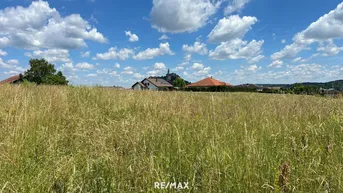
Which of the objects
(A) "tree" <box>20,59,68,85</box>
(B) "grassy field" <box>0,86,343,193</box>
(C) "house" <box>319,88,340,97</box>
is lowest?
(B) "grassy field" <box>0,86,343,193</box>

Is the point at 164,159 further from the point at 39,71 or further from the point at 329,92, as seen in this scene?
the point at 39,71

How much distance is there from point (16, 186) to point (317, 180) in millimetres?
2728

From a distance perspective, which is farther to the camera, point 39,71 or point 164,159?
point 39,71

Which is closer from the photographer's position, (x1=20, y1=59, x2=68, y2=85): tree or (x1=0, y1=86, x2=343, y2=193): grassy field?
(x1=0, y1=86, x2=343, y2=193): grassy field

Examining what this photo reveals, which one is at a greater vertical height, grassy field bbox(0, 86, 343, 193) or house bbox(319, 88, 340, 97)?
house bbox(319, 88, 340, 97)

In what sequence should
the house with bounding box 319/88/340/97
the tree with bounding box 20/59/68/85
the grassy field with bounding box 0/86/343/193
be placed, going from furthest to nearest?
1. the tree with bounding box 20/59/68/85
2. the house with bounding box 319/88/340/97
3. the grassy field with bounding box 0/86/343/193

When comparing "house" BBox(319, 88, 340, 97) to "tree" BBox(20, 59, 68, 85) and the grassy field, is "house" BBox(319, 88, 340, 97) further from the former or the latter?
"tree" BBox(20, 59, 68, 85)

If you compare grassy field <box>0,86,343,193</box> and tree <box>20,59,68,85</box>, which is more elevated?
tree <box>20,59,68,85</box>

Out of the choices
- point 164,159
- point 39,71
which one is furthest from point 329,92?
point 39,71

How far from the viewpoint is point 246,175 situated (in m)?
1.89

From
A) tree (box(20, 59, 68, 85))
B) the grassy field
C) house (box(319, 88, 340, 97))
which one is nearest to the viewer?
the grassy field

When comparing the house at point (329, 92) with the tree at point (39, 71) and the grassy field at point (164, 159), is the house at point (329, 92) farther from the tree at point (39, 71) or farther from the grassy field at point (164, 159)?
the tree at point (39, 71)

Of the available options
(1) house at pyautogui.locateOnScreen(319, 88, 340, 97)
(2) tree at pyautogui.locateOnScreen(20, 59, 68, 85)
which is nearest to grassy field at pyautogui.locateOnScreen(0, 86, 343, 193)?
(1) house at pyautogui.locateOnScreen(319, 88, 340, 97)

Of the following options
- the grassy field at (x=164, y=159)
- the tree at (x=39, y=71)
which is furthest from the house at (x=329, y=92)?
the tree at (x=39, y=71)
